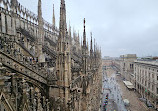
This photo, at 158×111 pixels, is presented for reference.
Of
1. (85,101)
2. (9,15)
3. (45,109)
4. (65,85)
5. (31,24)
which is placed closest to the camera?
(45,109)

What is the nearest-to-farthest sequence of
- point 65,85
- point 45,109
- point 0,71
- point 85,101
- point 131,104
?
point 0,71 → point 45,109 → point 65,85 → point 85,101 → point 131,104

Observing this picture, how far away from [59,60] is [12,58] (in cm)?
330

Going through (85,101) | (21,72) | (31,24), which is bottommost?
(85,101)

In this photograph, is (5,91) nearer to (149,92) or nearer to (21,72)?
(21,72)

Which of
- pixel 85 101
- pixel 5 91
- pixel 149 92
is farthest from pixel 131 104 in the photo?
pixel 5 91

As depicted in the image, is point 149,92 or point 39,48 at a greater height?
point 39,48

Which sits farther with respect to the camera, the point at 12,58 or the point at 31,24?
the point at 31,24

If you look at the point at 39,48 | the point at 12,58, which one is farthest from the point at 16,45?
the point at 12,58

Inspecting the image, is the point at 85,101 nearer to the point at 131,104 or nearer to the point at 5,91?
the point at 5,91

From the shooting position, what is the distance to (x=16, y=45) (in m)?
12.5

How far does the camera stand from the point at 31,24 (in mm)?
23156

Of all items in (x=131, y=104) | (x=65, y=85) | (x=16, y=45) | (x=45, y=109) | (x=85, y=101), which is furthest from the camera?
(x=131, y=104)

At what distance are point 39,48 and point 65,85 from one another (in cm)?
842

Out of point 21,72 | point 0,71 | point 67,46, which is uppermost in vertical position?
point 67,46
